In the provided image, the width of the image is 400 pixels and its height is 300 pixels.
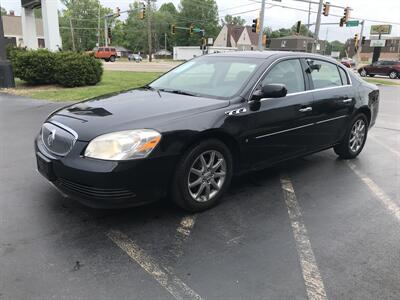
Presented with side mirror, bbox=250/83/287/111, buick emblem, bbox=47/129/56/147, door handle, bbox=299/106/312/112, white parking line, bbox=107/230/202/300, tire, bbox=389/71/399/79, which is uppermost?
side mirror, bbox=250/83/287/111

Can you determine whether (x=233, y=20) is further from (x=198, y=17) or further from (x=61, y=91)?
(x=61, y=91)

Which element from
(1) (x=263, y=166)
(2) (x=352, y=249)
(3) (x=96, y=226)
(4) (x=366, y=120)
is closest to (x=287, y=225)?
(2) (x=352, y=249)

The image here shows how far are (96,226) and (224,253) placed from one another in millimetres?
1251

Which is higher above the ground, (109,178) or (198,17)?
(198,17)

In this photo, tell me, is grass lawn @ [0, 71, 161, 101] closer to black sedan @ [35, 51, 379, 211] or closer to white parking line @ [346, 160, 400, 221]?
black sedan @ [35, 51, 379, 211]

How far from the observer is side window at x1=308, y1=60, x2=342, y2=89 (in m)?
5.15

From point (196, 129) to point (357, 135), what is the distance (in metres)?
3.50

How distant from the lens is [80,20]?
310 ft

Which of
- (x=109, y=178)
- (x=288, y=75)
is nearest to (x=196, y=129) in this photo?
(x=109, y=178)

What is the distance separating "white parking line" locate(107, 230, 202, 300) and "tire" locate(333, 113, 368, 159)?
3.85 meters

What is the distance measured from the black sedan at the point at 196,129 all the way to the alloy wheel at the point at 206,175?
0.03 feet

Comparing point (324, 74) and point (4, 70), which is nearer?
point (324, 74)

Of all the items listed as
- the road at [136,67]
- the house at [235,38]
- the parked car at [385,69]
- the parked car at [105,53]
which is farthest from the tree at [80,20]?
the parked car at [385,69]

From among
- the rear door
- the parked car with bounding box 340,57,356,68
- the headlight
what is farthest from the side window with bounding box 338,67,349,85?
the parked car with bounding box 340,57,356,68
